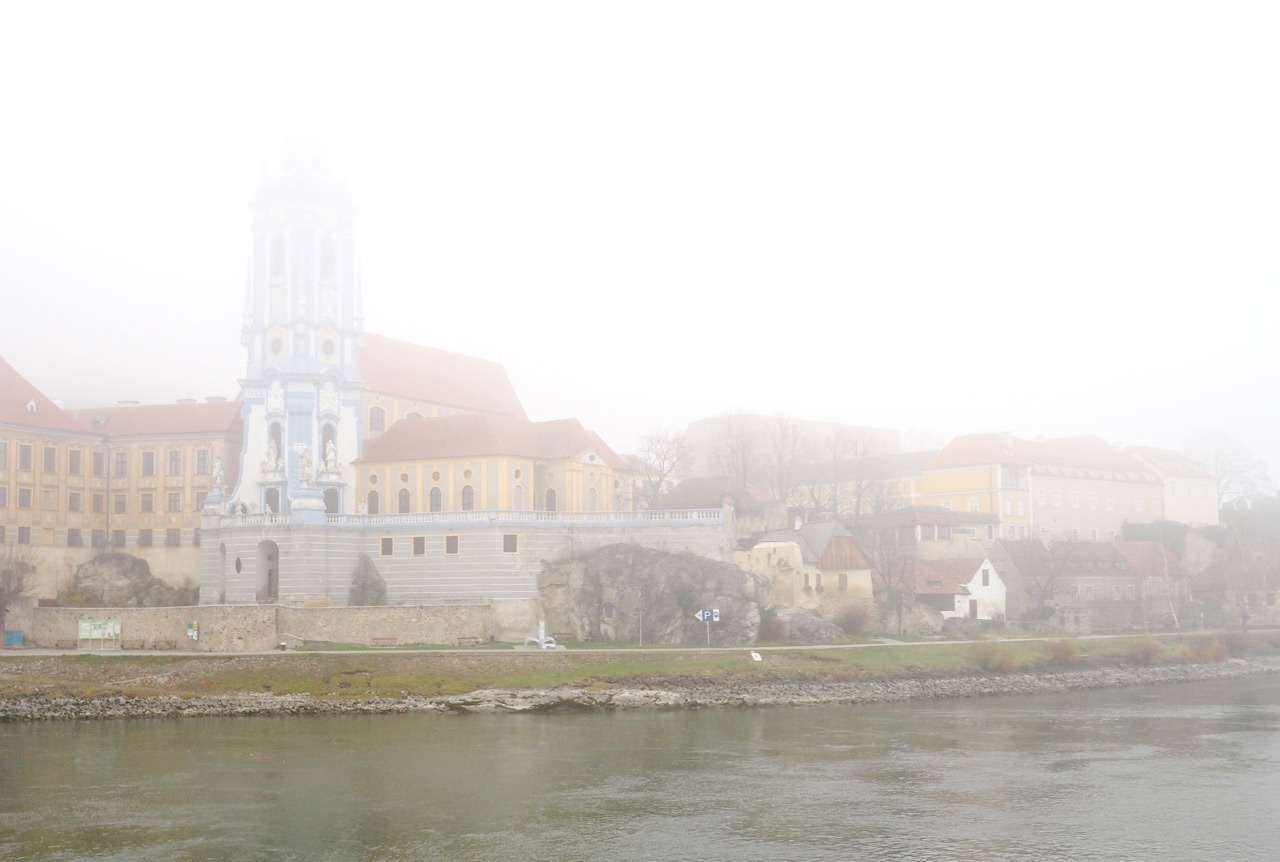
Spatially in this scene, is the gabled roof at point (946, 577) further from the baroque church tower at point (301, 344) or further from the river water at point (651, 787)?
the baroque church tower at point (301, 344)

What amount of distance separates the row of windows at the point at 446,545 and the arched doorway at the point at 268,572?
4963 mm

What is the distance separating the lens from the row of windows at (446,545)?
6278cm

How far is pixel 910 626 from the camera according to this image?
2566 inches

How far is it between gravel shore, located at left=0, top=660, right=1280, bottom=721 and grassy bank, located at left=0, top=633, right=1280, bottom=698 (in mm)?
598

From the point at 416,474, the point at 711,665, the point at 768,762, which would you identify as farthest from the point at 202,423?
the point at 768,762

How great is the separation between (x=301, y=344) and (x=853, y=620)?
29754mm

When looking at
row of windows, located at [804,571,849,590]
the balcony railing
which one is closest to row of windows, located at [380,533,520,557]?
the balcony railing

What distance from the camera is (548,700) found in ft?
161

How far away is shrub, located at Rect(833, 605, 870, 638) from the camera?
63406 millimetres

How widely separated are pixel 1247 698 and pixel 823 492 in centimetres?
3930

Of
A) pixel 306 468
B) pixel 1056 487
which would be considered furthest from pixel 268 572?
pixel 1056 487

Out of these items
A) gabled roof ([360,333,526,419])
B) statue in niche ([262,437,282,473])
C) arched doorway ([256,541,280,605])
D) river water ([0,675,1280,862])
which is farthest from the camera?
gabled roof ([360,333,526,419])

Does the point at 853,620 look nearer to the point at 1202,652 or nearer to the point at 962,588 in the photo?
the point at 962,588

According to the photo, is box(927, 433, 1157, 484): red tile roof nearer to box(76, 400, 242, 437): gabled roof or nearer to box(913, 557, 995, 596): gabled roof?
box(913, 557, 995, 596): gabled roof
